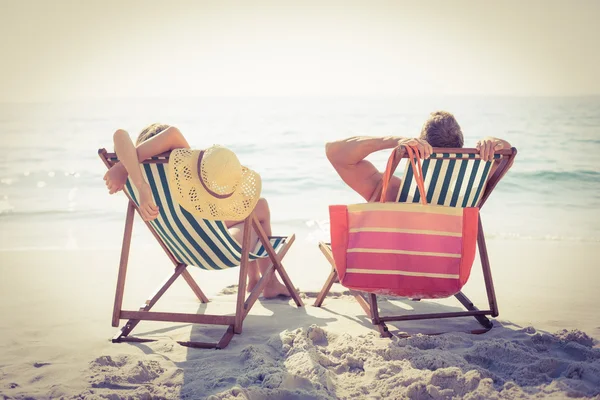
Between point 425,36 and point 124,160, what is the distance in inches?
1294

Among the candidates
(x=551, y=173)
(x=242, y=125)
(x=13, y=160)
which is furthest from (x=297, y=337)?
(x=242, y=125)

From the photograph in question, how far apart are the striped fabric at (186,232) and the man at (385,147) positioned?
0.71m

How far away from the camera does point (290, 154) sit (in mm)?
15258

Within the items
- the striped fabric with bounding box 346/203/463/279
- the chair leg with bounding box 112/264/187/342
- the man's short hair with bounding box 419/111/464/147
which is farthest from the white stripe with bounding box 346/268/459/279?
the chair leg with bounding box 112/264/187/342

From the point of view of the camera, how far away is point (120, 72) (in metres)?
35.3

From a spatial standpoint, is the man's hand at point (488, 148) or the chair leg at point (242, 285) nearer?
the man's hand at point (488, 148)

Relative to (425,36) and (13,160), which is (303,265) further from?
(425,36)

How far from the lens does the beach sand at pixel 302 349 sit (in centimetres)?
243

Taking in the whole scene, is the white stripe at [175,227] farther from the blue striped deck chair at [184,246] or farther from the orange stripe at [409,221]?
the orange stripe at [409,221]

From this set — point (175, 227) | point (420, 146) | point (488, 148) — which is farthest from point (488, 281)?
point (175, 227)

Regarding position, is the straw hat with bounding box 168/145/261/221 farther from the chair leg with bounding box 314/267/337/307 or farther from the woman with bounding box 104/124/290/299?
the chair leg with bounding box 314/267/337/307

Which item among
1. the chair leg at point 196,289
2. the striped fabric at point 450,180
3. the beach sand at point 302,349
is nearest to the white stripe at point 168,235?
the chair leg at point 196,289

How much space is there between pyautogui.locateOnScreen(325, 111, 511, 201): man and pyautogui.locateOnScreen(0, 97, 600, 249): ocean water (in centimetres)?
348

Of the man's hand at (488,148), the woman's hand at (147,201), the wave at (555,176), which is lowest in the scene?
the wave at (555,176)
